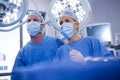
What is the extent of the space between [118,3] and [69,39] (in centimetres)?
278

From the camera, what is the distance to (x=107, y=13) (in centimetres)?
378

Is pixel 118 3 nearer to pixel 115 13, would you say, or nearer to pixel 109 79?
pixel 115 13

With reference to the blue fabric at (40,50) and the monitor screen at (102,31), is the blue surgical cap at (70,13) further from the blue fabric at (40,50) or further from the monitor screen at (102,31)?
the monitor screen at (102,31)

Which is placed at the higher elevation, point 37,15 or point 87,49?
point 37,15

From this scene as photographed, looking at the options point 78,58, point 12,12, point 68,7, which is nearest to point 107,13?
point 68,7

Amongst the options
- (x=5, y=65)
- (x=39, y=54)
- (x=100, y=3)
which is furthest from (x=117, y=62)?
(x=100, y=3)

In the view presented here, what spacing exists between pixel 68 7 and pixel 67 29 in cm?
16

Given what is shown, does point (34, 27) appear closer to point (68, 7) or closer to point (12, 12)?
point (68, 7)

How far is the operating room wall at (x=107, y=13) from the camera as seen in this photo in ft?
12.3

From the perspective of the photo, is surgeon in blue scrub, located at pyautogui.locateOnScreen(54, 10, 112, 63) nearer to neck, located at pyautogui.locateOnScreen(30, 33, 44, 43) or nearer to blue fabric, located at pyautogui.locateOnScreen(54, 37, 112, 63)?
blue fabric, located at pyautogui.locateOnScreen(54, 37, 112, 63)

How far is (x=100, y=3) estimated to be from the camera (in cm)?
376

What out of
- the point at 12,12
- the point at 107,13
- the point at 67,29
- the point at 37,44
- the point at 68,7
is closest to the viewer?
the point at 12,12

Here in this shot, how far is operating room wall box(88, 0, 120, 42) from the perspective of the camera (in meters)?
3.74

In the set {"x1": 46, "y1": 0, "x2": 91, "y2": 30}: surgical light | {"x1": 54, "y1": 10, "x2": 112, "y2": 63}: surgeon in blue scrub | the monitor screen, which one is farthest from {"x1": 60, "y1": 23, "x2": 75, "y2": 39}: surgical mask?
the monitor screen
